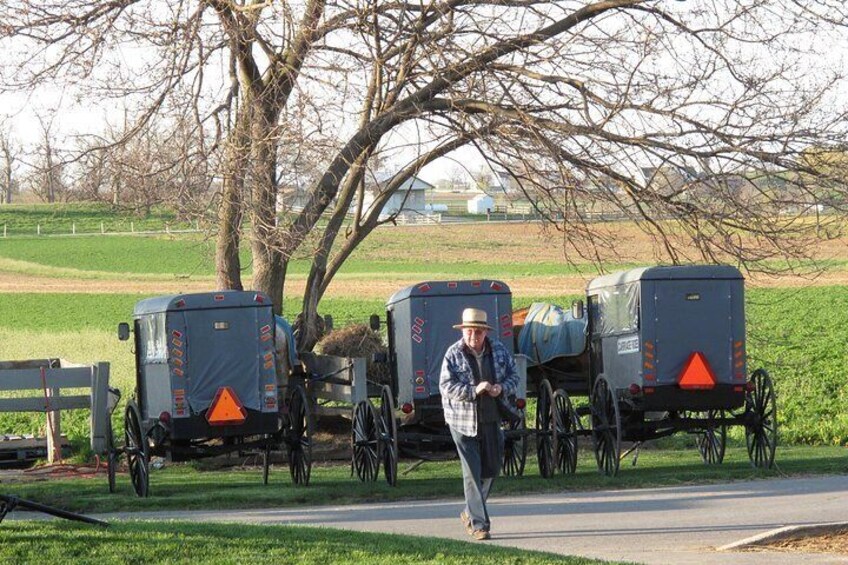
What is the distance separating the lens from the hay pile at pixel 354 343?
68.9 feet

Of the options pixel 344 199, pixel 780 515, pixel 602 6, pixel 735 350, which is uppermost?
pixel 602 6

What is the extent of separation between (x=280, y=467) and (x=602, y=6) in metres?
7.96

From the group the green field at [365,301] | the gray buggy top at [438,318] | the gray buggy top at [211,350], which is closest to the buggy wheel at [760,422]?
the gray buggy top at [438,318]

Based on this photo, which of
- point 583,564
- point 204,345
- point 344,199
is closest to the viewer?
point 583,564

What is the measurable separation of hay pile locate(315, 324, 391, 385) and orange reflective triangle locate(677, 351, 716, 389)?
211 inches

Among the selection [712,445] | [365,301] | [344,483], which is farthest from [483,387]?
[365,301]

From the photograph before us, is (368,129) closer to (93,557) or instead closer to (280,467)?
(280,467)

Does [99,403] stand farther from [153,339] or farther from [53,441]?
[153,339]

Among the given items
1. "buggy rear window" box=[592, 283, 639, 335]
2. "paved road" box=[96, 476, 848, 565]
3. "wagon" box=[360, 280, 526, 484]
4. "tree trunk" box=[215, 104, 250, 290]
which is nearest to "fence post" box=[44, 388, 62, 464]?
"tree trunk" box=[215, 104, 250, 290]

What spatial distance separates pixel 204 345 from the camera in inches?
632

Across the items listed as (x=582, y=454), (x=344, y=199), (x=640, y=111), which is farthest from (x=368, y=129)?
(x=582, y=454)

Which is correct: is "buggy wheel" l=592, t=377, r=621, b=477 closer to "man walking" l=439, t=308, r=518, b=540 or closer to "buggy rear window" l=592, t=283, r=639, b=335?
"buggy rear window" l=592, t=283, r=639, b=335

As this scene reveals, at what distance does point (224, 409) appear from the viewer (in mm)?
15953

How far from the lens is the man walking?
38.1 ft
